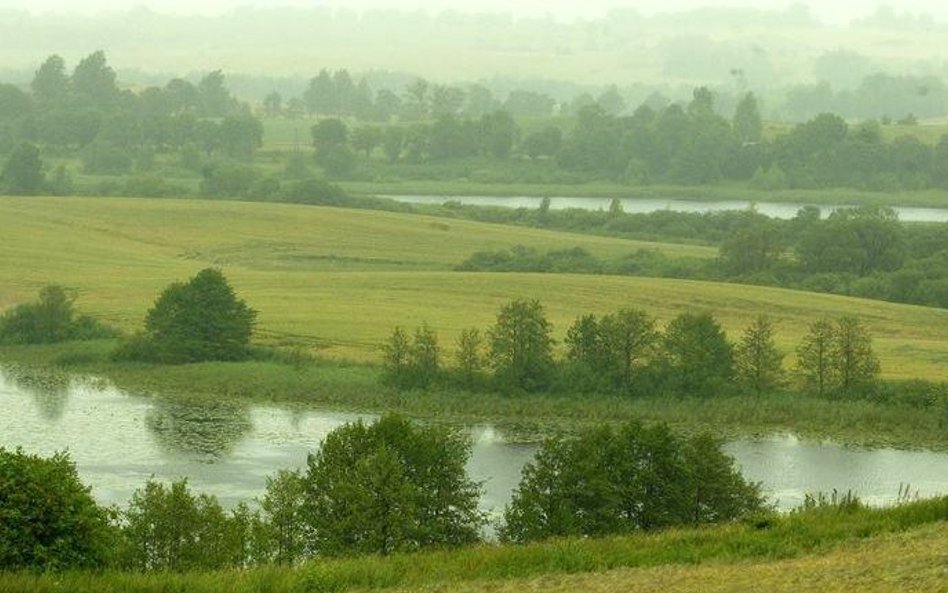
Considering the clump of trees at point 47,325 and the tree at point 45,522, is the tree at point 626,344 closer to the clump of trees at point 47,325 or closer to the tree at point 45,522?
the clump of trees at point 47,325

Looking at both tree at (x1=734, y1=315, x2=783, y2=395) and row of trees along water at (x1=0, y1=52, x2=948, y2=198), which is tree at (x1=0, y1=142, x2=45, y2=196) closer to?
row of trees along water at (x1=0, y1=52, x2=948, y2=198)

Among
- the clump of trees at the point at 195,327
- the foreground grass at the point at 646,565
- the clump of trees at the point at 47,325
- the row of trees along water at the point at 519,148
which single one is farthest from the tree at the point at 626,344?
the row of trees along water at the point at 519,148

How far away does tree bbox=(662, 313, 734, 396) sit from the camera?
49531 millimetres

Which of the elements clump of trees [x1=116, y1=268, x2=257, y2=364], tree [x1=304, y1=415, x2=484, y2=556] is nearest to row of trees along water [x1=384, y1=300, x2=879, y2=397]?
clump of trees [x1=116, y1=268, x2=257, y2=364]

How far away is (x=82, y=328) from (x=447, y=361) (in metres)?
13.7

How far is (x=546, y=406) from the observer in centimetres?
4844

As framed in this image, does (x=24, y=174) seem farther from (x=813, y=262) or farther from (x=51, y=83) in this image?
(x=51, y=83)

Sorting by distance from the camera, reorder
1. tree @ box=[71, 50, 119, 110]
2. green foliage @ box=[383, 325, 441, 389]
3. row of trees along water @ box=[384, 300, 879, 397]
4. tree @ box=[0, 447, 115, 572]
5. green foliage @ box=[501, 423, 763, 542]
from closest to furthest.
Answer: tree @ box=[0, 447, 115, 572]
green foliage @ box=[501, 423, 763, 542]
row of trees along water @ box=[384, 300, 879, 397]
green foliage @ box=[383, 325, 441, 389]
tree @ box=[71, 50, 119, 110]

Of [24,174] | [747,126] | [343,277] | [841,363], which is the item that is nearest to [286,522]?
[841,363]

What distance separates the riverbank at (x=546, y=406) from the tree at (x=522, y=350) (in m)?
0.65

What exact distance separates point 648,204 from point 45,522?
101m

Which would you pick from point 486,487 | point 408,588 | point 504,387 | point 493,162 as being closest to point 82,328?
point 504,387

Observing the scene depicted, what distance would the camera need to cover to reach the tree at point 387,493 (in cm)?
2780

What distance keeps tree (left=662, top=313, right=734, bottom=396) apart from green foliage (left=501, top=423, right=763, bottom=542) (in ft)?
58.4
